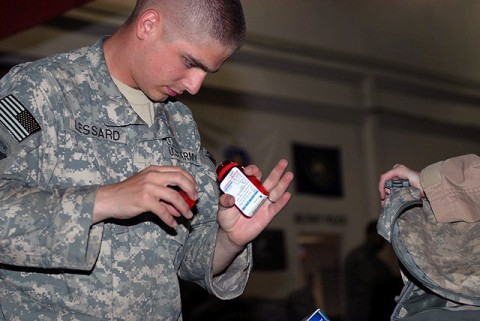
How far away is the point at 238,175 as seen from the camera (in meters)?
2.06

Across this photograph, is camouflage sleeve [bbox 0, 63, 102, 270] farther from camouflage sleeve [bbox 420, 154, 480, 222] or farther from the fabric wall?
the fabric wall

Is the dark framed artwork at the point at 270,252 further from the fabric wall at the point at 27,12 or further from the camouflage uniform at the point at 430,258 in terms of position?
the camouflage uniform at the point at 430,258

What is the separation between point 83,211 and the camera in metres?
1.80

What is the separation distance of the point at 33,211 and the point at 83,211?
10 cm

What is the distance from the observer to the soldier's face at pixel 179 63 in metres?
2.09

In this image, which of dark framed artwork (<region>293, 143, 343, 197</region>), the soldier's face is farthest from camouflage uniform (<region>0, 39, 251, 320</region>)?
dark framed artwork (<region>293, 143, 343, 197</region>)

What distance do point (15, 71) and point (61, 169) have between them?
26 centimetres

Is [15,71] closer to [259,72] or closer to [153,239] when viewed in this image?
[153,239]

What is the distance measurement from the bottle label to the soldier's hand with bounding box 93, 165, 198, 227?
10.4 inches

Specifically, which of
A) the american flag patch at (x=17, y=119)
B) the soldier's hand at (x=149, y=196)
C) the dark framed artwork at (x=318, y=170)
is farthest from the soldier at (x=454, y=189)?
the dark framed artwork at (x=318, y=170)

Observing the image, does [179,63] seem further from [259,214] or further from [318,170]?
[318,170]

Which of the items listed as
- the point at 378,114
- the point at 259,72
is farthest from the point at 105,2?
the point at 378,114

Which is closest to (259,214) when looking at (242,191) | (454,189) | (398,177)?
(242,191)

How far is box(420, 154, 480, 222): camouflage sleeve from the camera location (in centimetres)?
208
